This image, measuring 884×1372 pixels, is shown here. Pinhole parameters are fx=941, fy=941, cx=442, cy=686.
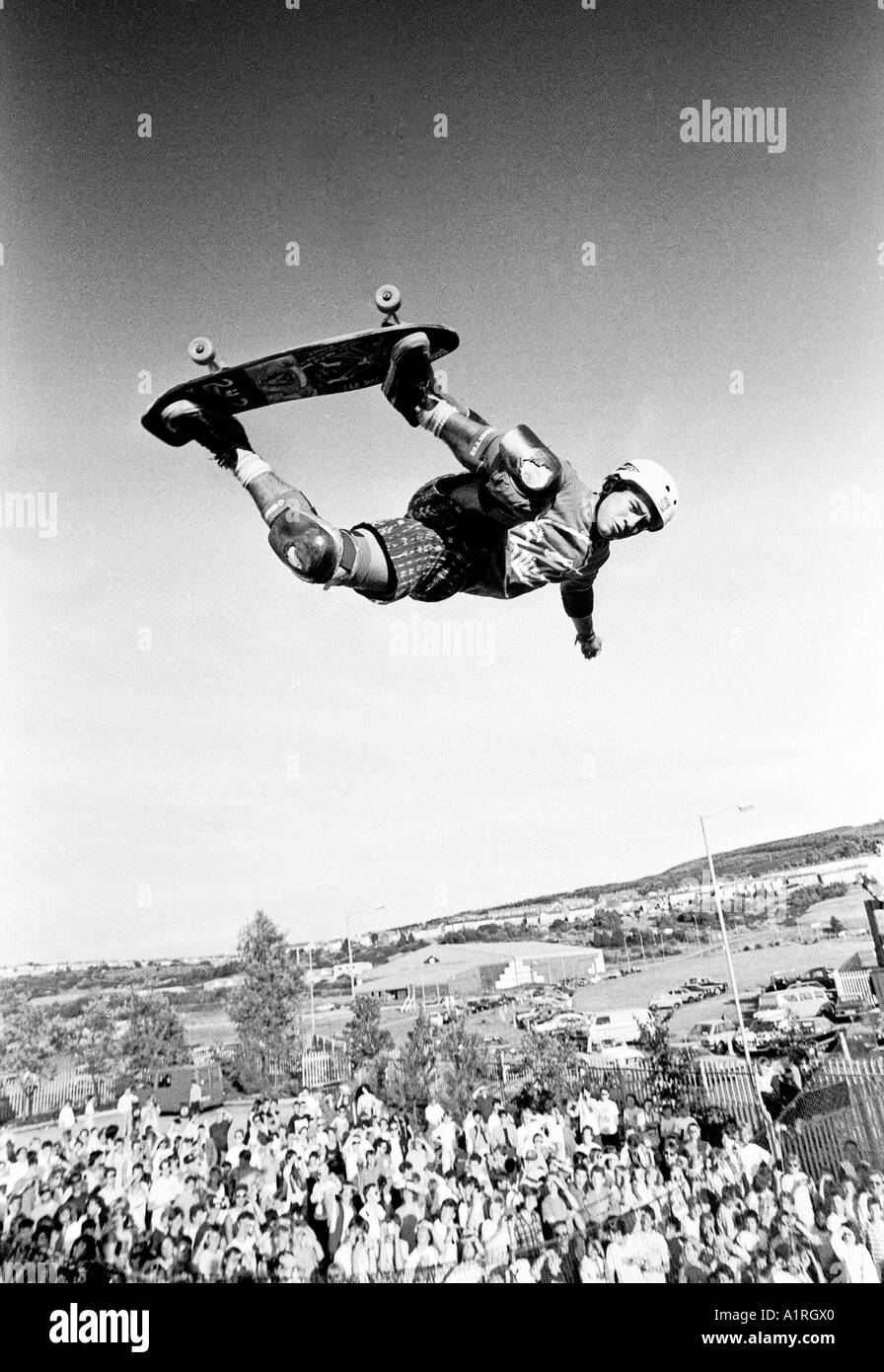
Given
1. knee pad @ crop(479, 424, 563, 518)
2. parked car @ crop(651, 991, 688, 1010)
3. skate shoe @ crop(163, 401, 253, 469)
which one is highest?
skate shoe @ crop(163, 401, 253, 469)

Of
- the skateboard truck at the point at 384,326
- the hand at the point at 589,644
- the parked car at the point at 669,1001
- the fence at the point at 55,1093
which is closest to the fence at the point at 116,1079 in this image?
the fence at the point at 55,1093

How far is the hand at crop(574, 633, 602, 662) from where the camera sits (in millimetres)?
6273

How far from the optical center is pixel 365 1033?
305 inches

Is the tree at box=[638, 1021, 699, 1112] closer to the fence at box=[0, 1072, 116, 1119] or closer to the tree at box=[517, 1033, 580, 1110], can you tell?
the tree at box=[517, 1033, 580, 1110]

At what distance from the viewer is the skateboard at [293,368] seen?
470 cm

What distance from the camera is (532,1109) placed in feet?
22.0


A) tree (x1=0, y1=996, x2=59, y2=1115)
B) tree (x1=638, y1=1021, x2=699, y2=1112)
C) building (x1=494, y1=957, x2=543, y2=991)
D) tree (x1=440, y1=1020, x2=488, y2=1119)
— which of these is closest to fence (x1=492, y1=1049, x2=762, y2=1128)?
tree (x1=638, y1=1021, x2=699, y2=1112)

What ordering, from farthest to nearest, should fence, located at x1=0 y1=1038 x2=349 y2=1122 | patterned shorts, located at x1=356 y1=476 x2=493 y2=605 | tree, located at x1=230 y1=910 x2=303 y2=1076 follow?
tree, located at x1=230 y1=910 x2=303 y2=1076 < fence, located at x1=0 y1=1038 x2=349 y2=1122 < patterned shorts, located at x1=356 y1=476 x2=493 y2=605

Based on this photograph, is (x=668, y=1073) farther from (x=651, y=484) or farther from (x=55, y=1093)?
(x=55, y=1093)

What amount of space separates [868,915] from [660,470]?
4950 millimetres

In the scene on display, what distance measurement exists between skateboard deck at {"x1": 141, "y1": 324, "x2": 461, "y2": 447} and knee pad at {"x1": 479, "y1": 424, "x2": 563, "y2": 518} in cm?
58

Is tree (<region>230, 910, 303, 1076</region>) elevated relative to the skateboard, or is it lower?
lower

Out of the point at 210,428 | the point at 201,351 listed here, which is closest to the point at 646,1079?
the point at 210,428
